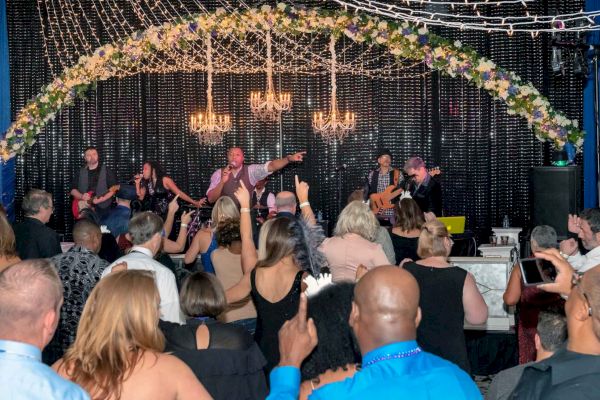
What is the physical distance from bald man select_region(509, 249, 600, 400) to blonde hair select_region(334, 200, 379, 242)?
9.88 feet

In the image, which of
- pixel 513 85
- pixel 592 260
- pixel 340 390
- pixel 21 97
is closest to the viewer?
pixel 340 390

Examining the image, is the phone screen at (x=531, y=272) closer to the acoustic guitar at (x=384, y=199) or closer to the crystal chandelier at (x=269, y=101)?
the acoustic guitar at (x=384, y=199)

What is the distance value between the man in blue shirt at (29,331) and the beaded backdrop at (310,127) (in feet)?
34.0

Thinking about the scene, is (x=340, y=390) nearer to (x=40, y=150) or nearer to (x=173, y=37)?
(x=173, y=37)

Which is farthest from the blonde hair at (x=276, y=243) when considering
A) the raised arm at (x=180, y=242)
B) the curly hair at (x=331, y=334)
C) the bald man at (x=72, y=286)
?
the raised arm at (x=180, y=242)

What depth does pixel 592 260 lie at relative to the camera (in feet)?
17.8

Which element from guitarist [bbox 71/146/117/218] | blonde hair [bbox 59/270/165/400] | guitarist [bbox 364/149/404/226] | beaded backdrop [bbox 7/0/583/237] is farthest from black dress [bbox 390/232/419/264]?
guitarist [bbox 71/146/117/218]

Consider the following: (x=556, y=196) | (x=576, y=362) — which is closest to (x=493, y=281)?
(x=556, y=196)

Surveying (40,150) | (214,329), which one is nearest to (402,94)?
(40,150)

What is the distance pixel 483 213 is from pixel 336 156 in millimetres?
2226

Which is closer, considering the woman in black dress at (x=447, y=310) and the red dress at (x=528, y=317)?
the woman in black dress at (x=447, y=310)

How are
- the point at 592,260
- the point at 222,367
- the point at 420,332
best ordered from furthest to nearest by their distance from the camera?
1. the point at 592,260
2. the point at 420,332
3. the point at 222,367

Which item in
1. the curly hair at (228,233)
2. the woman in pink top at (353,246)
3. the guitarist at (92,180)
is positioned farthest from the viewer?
the guitarist at (92,180)

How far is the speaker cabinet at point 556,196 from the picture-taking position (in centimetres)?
1045
